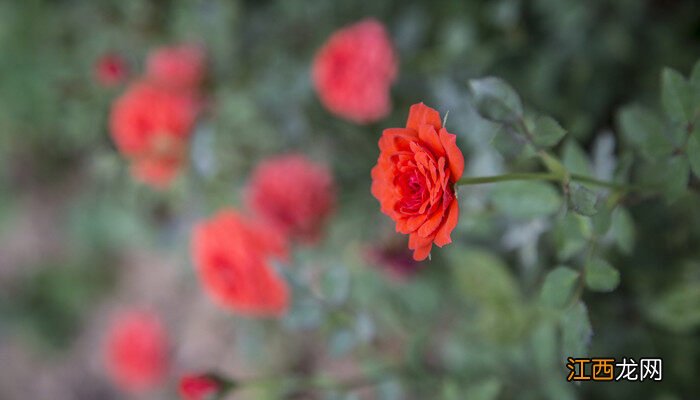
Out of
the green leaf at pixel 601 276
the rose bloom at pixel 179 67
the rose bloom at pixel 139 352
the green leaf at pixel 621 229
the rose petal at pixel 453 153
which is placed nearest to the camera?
the rose petal at pixel 453 153

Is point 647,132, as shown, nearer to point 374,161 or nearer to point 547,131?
point 547,131

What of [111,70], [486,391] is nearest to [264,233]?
[111,70]

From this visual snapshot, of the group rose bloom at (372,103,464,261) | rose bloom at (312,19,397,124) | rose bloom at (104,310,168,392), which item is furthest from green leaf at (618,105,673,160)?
rose bloom at (104,310,168,392)

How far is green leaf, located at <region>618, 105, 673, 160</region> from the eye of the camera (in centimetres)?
76

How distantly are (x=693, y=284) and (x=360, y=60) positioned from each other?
66 centimetres

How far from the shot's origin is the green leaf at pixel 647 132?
76 centimetres

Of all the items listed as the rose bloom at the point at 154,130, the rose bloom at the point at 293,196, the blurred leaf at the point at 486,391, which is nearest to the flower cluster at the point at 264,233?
the rose bloom at the point at 293,196

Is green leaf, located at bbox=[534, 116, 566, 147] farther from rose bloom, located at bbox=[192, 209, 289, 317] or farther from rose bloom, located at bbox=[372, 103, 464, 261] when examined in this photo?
rose bloom, located at bbox=[192, 209, 289, 317]

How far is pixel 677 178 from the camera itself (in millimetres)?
729

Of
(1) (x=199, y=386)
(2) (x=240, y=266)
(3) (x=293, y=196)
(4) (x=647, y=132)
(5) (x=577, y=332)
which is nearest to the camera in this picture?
(5) (x=577, y=332)

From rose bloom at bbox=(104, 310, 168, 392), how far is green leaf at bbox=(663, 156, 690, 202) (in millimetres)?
1644

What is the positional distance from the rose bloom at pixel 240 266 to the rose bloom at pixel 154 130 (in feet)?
0.78

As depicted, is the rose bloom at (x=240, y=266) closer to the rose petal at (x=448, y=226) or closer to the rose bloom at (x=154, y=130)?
the rose bloom at (x=154, y=130)

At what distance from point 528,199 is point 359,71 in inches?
20.0
